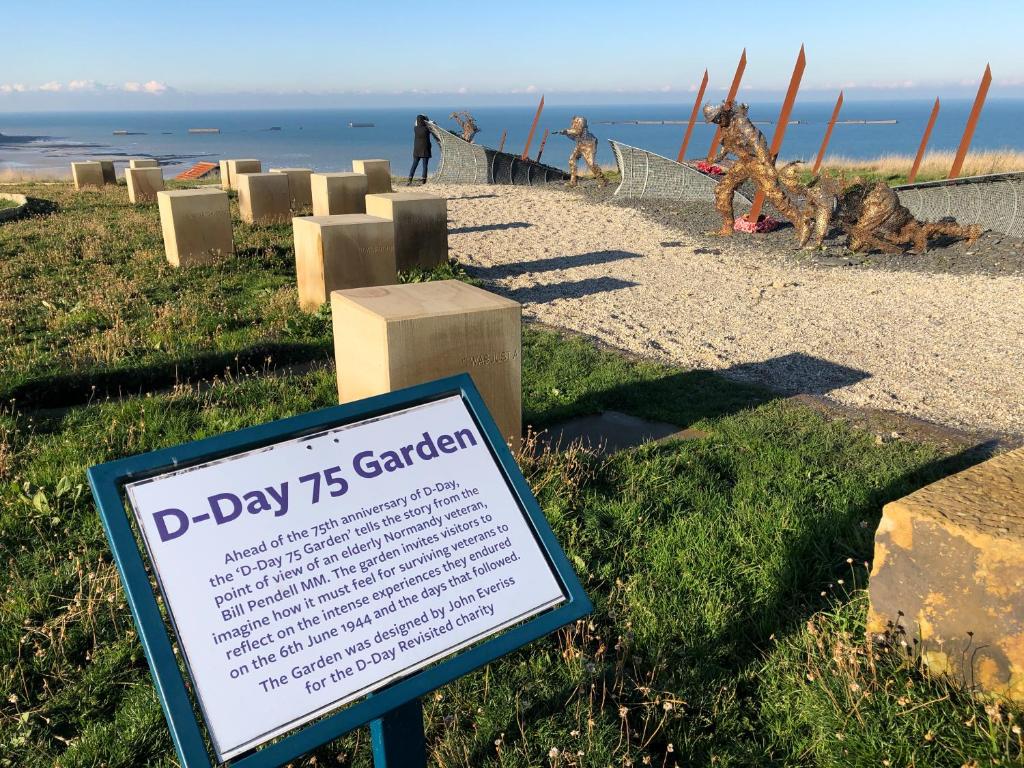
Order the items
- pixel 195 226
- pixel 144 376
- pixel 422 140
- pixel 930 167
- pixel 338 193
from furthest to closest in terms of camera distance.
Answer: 1. pixel 930 167
2. pixel 422 140
3. pixel 338 193
4. pixel 195 226
5. pixel 144 376

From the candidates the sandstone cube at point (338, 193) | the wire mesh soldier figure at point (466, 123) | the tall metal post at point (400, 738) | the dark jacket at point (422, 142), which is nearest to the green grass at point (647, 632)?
the tall metal post at point (400, 738)

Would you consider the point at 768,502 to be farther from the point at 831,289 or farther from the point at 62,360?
the point at 831,289

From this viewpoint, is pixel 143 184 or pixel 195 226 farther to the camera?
pixel 143 184

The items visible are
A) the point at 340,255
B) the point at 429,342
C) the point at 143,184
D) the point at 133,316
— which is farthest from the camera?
the point at 143,184

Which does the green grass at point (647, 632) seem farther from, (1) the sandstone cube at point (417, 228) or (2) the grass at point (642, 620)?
(1) the sandstone cube at point (417, 228)

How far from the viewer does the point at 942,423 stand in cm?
542

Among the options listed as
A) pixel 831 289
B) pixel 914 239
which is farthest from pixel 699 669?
pixel 914 239

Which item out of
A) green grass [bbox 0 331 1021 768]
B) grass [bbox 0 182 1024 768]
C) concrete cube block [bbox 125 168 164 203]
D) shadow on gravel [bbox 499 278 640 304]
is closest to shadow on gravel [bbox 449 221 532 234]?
shadow on gravel [bbox 499 278 640 304]

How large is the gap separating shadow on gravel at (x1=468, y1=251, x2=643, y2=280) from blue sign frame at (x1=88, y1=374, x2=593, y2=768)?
798 centimetres

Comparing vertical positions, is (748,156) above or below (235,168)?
above

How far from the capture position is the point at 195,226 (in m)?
10.0

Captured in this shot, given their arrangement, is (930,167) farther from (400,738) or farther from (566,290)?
(400,738)

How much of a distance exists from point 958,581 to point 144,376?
213 inches

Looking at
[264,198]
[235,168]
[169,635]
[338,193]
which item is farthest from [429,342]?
[235,168]
